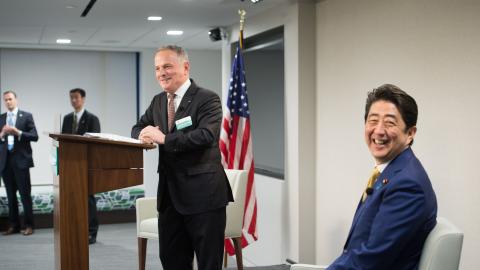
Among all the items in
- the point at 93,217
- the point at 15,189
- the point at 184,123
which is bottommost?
the point at 93,217

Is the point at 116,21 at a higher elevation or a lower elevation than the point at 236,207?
higher

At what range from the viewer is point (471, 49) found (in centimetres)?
307

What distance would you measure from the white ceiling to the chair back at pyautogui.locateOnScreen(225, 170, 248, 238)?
4.40 feet

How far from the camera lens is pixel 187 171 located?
2.97 m

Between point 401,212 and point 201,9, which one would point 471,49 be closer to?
point 401,212

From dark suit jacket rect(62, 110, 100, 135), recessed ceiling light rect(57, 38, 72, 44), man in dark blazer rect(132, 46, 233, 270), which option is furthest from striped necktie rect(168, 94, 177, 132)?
recessed ceiling light rect(57, 38, 72, 44)

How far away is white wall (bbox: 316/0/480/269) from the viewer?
312 cm

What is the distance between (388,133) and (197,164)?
123cm

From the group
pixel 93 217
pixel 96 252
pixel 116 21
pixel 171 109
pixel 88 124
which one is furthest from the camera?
pixel 93 217

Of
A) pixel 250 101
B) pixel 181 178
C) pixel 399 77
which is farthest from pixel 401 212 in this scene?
pixel 250 101

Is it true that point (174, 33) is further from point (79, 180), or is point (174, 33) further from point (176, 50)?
point (79, 180)

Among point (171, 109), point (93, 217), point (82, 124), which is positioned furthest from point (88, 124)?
point (171, 109)

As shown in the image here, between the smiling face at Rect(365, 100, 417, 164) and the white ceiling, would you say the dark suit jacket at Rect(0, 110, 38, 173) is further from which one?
the smiling face at Rect(365, 100, 417, 164)

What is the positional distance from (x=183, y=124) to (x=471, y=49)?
1437 millimetres
